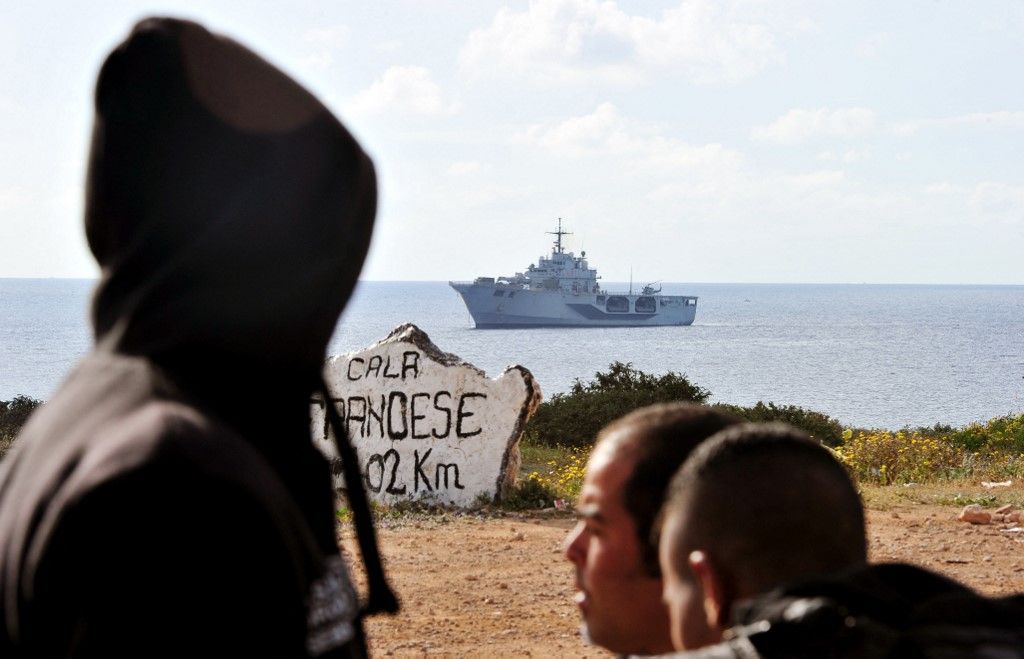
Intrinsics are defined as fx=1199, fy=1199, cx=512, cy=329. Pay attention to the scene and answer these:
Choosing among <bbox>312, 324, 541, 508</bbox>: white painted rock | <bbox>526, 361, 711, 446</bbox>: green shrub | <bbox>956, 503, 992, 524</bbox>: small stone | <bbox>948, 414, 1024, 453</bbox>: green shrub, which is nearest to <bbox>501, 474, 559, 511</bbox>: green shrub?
<bbox>312, 324, 541, 508</bbox>: white painted rock

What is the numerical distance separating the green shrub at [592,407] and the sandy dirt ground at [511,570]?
7.60 m

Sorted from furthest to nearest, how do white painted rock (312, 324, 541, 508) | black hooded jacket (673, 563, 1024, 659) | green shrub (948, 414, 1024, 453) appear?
green shrub (948, 414, 1024, 453) → white painted rock (312, 324, 541, 508) → black hooded jacket (673, 563, 1024, 659)

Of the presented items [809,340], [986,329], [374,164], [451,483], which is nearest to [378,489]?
[451,483]

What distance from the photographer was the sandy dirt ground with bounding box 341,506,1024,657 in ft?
20.4

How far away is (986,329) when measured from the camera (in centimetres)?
10838

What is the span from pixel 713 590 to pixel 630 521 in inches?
16.4

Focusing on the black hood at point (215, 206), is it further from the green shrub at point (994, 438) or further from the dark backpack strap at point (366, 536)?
the green shrub at point (994, 438)

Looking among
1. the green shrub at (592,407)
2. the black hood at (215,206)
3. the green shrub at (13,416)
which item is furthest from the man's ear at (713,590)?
the green shrub at (13,416)

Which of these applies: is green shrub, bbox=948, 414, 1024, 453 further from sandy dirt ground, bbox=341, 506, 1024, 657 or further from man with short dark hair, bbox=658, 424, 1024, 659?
man with short dark hair, bbox=658, 424, 1024, 659

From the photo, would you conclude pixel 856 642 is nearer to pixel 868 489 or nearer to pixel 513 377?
pixel 513 377

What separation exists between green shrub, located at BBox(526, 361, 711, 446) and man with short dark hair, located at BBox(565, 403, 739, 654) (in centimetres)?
1492

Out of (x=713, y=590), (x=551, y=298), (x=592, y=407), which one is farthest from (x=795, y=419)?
(x=551, y=298)

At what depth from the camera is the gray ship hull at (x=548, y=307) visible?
83.9 m

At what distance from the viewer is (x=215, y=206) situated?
5.26 feet
